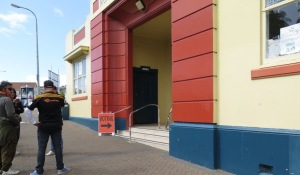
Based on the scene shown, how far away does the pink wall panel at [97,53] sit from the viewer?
12.7 meters

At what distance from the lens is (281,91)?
5.25m

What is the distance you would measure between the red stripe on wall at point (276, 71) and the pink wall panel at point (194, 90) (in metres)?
1.13

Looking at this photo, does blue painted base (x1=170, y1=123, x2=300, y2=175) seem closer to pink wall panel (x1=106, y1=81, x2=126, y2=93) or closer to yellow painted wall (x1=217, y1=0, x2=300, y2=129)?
yellow painted wall (x1=217, y1=0, x2=300, y2=129)

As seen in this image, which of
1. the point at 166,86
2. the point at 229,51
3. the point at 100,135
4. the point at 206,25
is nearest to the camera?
the point at 229,51

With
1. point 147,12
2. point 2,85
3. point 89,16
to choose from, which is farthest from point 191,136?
point 89,16

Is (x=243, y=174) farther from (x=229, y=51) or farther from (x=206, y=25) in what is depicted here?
(x=206, y=25)

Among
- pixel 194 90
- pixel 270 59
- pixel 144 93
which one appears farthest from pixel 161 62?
pixel 270 59

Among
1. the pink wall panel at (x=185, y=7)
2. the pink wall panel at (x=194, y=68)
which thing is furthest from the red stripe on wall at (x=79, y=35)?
the pink wall panel at (x=194, y=68)

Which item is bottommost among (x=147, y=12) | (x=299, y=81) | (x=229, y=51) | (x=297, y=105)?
(x=297, y=105)

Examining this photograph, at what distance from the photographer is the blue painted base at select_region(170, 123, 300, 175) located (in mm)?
5088

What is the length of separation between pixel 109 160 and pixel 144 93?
592 cm

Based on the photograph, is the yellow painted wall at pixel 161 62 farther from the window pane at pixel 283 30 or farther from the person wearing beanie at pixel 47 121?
the window pane at pixel 283 30

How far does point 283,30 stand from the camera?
18.0 feet

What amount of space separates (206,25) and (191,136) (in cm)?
238
